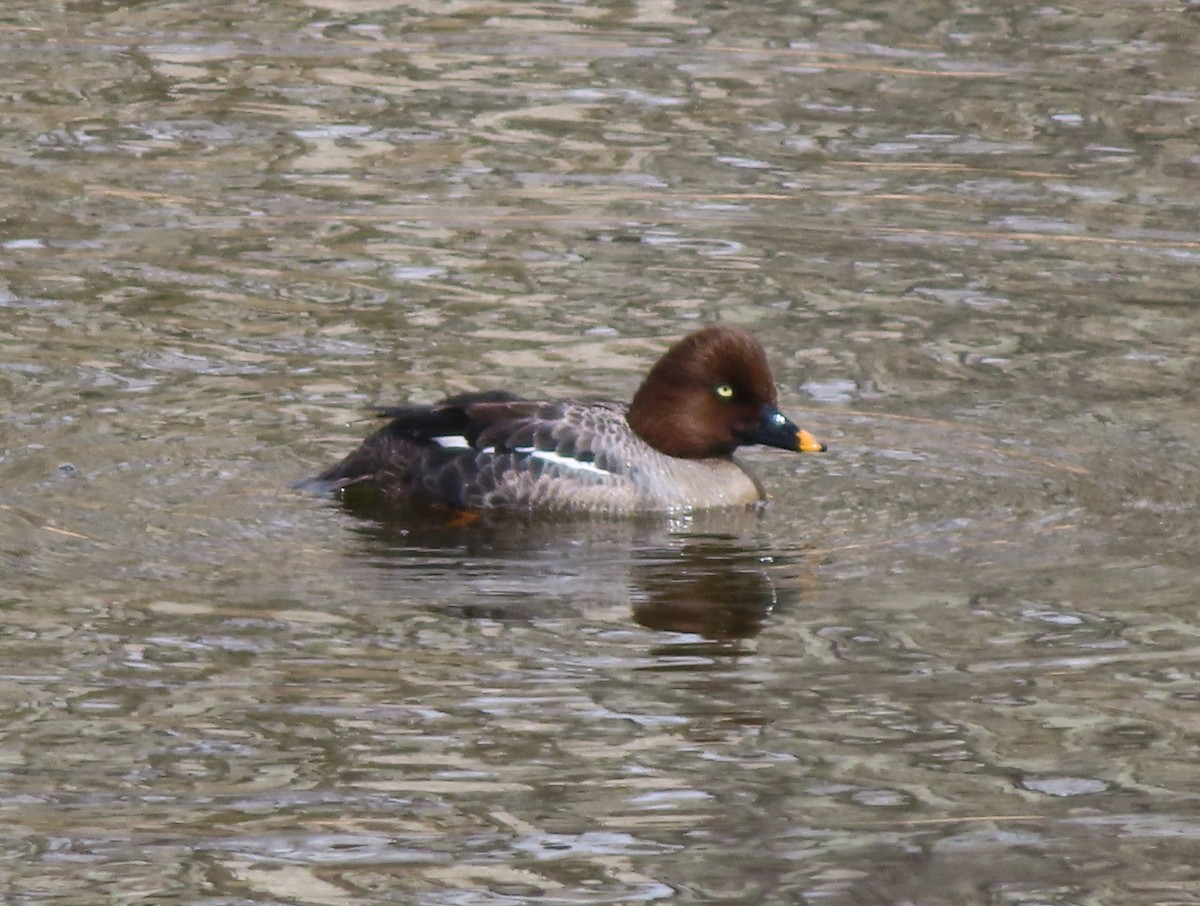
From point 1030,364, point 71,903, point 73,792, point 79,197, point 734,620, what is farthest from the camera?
point 79,197

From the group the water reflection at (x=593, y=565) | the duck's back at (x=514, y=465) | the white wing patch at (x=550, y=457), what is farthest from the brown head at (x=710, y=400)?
the white wing patch at (x=550, y=457)

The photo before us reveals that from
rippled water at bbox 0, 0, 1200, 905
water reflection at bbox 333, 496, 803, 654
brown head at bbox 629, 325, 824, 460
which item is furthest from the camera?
brown head at bbox 629, 325, 824, 460

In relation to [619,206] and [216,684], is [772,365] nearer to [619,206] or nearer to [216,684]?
[619,206]

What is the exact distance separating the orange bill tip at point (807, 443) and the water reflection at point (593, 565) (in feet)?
1.04

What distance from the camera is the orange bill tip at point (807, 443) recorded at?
9578 mm

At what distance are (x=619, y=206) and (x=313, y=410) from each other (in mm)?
3360

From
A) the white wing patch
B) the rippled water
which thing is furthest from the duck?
the rippled water

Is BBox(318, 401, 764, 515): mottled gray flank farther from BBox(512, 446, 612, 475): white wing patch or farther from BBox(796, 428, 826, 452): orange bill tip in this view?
BBox(796, 428, 826, 452): orange bill tip

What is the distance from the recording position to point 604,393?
1086 cm

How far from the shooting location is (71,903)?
5812 millimetres

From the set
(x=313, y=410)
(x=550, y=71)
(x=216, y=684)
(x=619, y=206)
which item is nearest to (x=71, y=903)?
(x=216, y=684)

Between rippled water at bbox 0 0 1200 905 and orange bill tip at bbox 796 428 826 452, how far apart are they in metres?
0.22

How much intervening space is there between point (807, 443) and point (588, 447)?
0.86 meters

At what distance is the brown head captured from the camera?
9789mm
